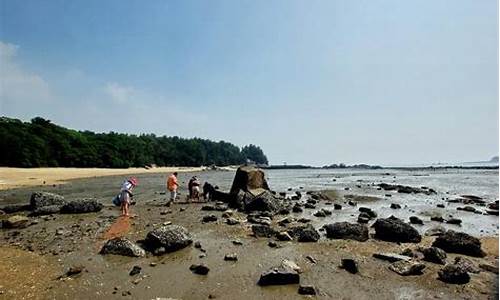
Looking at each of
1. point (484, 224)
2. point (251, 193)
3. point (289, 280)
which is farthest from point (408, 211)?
point (289, 280)

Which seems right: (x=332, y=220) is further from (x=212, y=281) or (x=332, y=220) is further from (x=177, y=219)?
(x=212, y=281)

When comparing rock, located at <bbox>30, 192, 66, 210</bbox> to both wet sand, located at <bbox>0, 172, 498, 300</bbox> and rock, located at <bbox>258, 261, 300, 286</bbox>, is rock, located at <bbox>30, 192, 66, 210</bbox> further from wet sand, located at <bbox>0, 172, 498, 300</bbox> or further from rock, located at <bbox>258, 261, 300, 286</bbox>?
rock, located at <bbox>258, 261, 300, 286</bbox>

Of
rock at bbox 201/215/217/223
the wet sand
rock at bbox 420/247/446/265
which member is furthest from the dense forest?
rock at bbox 420/247/446/265

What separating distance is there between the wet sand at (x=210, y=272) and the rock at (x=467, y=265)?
0.74 ft

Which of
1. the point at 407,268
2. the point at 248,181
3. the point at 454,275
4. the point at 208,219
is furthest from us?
the point at 248,181

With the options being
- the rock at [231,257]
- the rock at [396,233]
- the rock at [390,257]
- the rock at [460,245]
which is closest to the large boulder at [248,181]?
the rock at [396,233]

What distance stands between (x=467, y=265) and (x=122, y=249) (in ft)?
34.8

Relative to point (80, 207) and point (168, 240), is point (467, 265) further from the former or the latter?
point (80, 207)

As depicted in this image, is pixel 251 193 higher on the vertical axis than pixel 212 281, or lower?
higher

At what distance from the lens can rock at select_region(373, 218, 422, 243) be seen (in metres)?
15.0

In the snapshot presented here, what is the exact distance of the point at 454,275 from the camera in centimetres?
997

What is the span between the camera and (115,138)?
135500 mm

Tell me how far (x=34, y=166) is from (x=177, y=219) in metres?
83.1

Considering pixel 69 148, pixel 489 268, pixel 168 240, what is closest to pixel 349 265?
pixel 489 268
